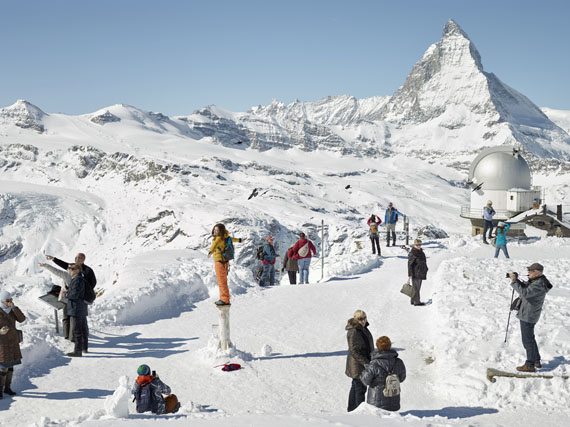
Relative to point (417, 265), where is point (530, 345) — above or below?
below

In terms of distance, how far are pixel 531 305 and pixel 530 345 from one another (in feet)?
2.50

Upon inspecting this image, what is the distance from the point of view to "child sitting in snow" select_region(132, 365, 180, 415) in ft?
24.5

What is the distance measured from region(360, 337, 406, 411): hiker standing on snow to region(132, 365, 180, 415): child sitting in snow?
295 centimetres

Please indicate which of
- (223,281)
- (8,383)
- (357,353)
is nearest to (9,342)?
(8,383)

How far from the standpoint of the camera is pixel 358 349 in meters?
7.45

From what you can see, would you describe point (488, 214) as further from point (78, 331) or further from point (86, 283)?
point (78, 331)

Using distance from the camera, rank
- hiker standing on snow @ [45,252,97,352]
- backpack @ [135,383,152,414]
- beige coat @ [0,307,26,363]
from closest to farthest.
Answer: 1. backpack @ [135,383,152,414]
2. beige coat @ [0,307,26,363]
3. hiker standing on snow @ [45,252,97,352]

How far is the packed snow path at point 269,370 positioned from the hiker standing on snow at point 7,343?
0.32m

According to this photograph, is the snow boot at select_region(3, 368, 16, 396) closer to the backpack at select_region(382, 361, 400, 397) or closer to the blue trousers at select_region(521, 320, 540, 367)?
the backpack at select_region(382, 361, 400, 397)

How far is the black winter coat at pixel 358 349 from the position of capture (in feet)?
24.4

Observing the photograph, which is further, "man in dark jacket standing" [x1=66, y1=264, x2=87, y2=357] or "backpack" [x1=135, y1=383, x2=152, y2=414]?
"man in dark jacket standing" [x1=66, y1=264, x2=87, y2=357]

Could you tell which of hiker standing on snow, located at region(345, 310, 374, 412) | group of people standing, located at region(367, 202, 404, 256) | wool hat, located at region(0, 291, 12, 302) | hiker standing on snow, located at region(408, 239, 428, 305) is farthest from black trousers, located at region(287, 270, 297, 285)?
wool hat, located at region(0, 291, 12, 302)

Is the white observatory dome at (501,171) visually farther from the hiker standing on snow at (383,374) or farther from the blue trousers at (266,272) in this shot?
the hiker standing on snow at (383,374)

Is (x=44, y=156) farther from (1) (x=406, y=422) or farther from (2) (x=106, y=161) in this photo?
(1) (x=406, y=422)
